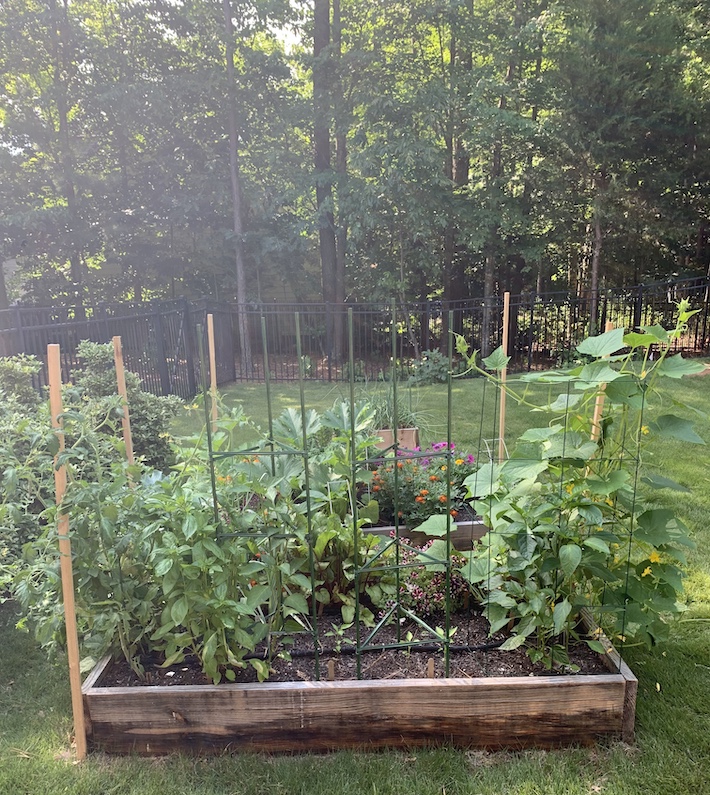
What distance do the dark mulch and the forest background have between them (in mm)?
8220

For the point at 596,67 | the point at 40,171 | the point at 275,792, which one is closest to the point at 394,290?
the point at 596,67

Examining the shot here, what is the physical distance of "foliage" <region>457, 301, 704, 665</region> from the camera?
5.90ft

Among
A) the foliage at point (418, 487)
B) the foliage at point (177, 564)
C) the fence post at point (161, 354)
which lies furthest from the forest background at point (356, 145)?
Answer: the foliage at point (177, 564)

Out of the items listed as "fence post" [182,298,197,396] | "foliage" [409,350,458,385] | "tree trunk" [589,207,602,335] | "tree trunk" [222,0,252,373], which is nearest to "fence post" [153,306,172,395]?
"fence post" [182,298,197,396]

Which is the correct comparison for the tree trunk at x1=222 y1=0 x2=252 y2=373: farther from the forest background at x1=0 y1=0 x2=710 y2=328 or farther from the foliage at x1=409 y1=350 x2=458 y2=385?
the foliage at x1=409 y1=350 x2=458 y2=385

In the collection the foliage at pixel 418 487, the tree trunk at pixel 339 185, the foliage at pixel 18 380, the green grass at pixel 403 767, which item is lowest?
the green grass at pixel 403 767

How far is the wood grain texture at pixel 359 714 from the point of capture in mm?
1755

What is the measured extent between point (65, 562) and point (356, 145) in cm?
964

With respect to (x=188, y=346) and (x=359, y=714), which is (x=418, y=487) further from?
(x=188, y=346)

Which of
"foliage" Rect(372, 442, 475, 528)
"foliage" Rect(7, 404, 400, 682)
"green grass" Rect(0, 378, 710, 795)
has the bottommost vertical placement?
"green grass" Rect(0, 378, 710, 795)

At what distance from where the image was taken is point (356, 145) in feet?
32.6

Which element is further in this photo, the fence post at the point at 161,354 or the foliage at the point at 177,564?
the fence post at the point at 161,354

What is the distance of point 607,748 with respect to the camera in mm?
1768

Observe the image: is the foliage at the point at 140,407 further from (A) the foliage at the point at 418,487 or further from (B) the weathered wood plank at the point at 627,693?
(B) the weathered wood plank at the point at 627,693
